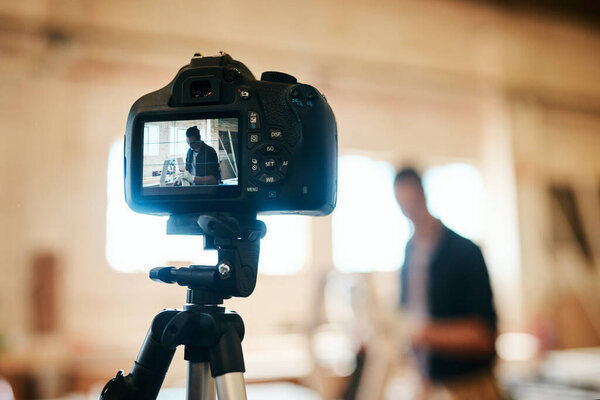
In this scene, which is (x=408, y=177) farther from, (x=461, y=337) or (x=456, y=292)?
(x=461, y=337)

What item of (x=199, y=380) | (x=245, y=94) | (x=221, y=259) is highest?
(x=245, y=94)

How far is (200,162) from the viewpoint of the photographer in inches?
30.2

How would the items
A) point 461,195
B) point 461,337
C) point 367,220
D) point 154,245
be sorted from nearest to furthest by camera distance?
point 461,337, point 154,245, point 367,220, point 461,195

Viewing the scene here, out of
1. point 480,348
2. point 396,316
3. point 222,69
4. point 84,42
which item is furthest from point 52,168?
point 222,69

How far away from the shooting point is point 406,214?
221 cm

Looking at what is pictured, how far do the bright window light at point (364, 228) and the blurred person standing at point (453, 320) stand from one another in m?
2.99

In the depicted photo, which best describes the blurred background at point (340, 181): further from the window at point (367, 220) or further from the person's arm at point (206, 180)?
the person's arm at point (206, 180)

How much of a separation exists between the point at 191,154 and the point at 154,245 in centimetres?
349

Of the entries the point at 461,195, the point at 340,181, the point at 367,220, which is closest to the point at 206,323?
the point at 340,181

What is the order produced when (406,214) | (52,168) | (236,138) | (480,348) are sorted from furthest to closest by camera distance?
(52,168) → (406,214) → (480,348) → (236,138)

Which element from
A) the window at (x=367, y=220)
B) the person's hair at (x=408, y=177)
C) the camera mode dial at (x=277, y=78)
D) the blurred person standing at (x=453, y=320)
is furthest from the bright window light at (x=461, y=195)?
the camera mode dial at (x=277, y=78)

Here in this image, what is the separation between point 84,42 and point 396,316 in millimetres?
3205

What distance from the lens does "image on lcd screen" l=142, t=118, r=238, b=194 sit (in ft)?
2.49

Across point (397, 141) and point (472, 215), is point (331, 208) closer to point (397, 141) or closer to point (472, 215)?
point (397, 141)
